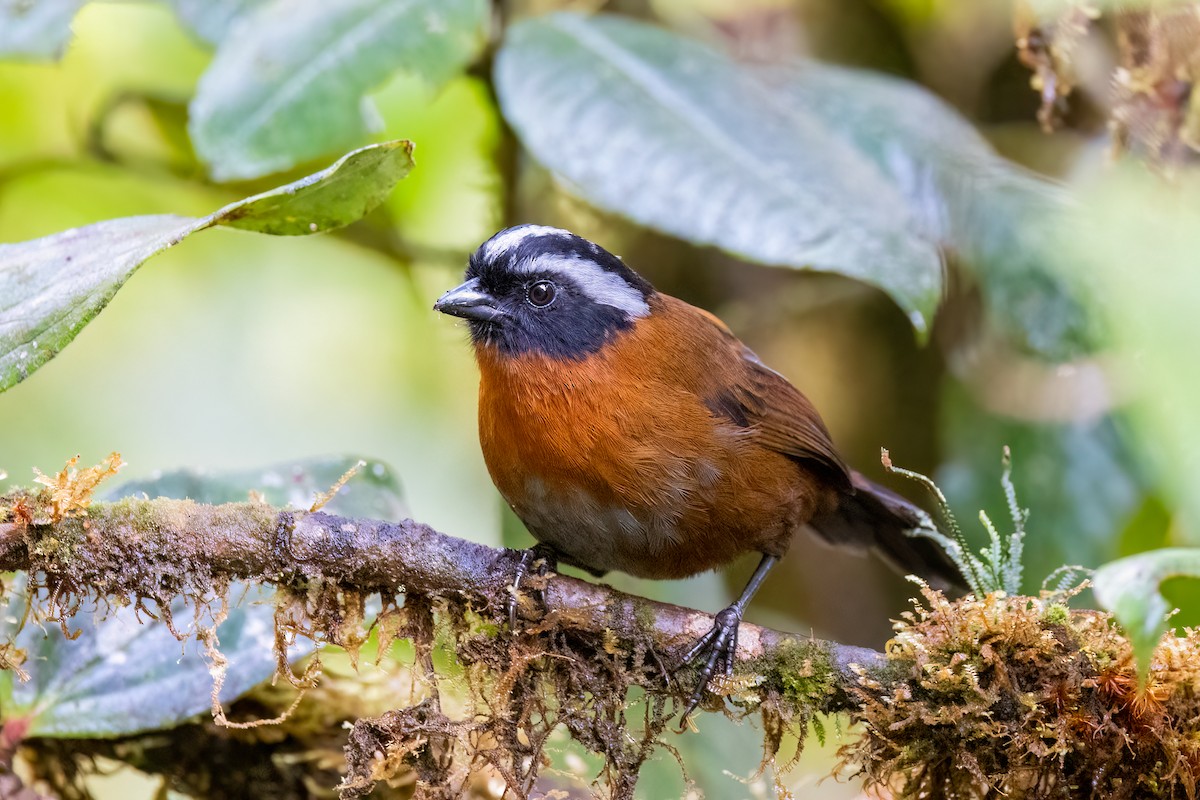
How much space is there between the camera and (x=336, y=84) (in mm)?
2920

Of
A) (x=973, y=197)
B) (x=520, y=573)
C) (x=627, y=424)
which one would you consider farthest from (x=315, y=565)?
(x=973, y=197)

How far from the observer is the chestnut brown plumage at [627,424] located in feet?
7.95

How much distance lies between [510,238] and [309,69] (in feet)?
2.40

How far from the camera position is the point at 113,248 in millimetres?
1882

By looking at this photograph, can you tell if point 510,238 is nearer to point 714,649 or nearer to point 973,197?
point 714,649

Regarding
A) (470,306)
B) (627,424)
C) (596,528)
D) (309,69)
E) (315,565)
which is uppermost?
(309,69)

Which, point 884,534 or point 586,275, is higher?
point 586,275

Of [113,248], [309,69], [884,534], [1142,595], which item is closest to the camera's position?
[1142,595]

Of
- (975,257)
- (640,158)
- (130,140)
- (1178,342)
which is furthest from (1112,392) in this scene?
(130,140)

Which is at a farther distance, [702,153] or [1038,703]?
[702,153]

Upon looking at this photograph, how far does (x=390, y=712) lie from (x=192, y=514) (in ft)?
1.78

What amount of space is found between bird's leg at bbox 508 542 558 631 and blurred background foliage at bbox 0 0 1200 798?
66 cm

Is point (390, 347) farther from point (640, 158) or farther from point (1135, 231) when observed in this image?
point (1135, 231)

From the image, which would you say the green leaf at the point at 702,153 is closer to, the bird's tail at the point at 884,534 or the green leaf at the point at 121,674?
the bird's tail at the point at 884,534
